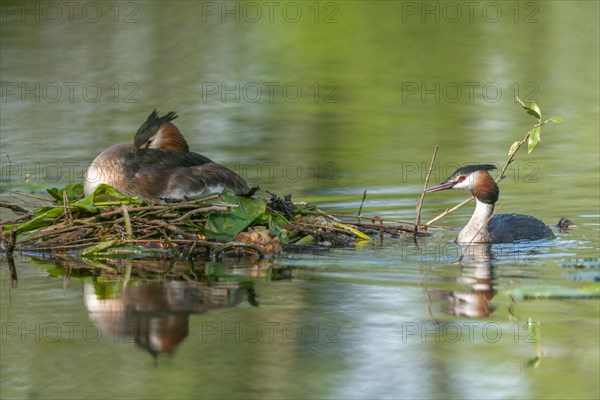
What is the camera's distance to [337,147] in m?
15.3

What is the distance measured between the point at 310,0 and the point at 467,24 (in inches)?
149

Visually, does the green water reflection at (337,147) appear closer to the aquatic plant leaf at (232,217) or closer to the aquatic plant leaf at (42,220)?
the aquatic plant leaf at (42,220)

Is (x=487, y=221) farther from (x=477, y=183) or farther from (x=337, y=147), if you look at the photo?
(x=337, y=147)

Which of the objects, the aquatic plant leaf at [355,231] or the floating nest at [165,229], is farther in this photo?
the aquatic plant leaf at [355,231]

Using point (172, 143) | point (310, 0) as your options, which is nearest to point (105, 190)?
point (172, 143)

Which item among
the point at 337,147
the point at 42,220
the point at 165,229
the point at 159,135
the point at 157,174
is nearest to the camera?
the point at 165,229

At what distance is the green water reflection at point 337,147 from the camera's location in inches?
258

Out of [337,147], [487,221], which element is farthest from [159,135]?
[337,147]

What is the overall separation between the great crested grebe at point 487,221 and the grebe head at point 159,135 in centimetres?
223

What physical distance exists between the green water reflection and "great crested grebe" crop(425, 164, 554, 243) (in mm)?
269

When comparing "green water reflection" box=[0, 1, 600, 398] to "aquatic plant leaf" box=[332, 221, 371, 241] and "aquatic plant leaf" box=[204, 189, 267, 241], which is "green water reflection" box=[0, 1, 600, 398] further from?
"aquatic plant leaf" box=[204, 189, 267, 241]

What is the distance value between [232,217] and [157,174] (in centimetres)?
90

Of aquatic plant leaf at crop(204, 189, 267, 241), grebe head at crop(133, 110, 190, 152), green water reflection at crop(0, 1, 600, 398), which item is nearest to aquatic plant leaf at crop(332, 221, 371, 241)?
green water reflection at crop(0, 1, 600, 398)

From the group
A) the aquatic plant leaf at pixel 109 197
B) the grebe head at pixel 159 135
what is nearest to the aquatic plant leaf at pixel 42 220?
the aquatic plant leaf at pixel 109 197
